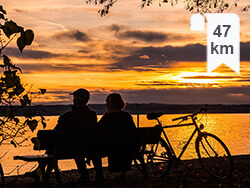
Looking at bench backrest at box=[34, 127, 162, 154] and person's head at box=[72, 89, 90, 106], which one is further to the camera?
person's head at box=[72, 89, 90, 106]

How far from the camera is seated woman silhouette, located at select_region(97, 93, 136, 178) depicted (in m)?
8.25

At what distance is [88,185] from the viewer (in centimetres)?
830

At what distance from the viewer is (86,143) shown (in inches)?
306

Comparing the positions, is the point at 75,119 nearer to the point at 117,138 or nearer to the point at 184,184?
the point at 117,138

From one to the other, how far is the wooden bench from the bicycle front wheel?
827mm

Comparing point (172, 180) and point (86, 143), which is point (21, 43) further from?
point (172, 180)

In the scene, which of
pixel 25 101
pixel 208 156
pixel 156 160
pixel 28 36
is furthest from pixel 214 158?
pixel 28 36

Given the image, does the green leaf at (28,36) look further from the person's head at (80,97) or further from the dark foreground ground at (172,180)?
the dark foreground ground at (172,180)

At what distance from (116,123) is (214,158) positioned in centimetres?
194

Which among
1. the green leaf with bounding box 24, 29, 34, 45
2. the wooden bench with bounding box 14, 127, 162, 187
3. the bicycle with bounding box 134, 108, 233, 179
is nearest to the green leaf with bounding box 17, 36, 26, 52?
the green leaf with bounding box 24, 29, 34, 45

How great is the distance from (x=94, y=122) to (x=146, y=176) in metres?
1.41

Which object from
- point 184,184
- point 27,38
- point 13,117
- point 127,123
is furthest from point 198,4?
point 27,38

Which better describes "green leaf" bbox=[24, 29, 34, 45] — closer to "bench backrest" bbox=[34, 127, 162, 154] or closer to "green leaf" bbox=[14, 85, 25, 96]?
"green leaf" bbox=[14, 85, 25, 96]

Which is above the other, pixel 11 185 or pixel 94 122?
pixel 94 122
